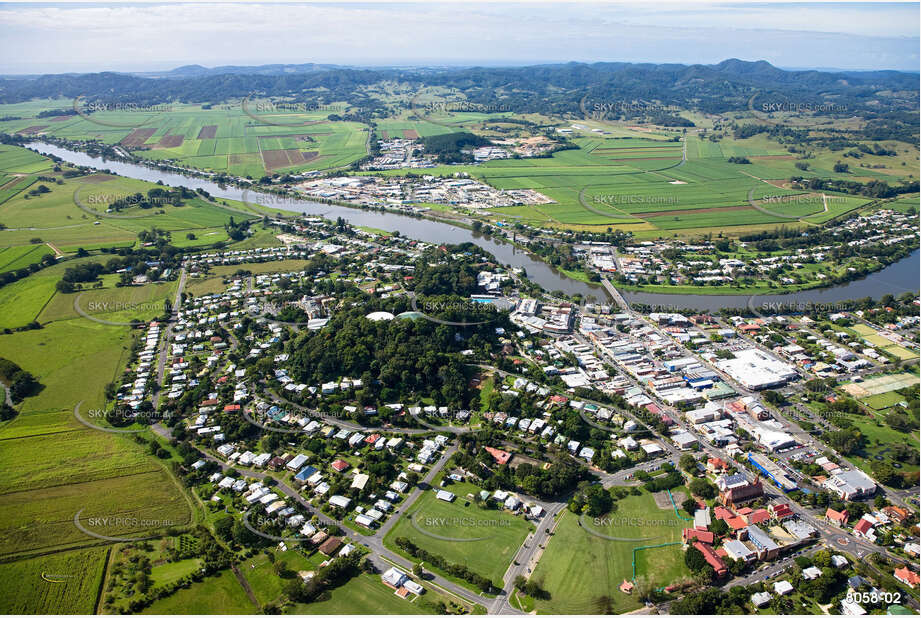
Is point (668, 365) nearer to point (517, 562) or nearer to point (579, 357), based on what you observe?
point (579, 357)

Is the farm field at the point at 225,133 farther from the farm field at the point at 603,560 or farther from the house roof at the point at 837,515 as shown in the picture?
the house roof at the point at 837,515

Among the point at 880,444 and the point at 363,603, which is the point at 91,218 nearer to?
the point at 363,603
